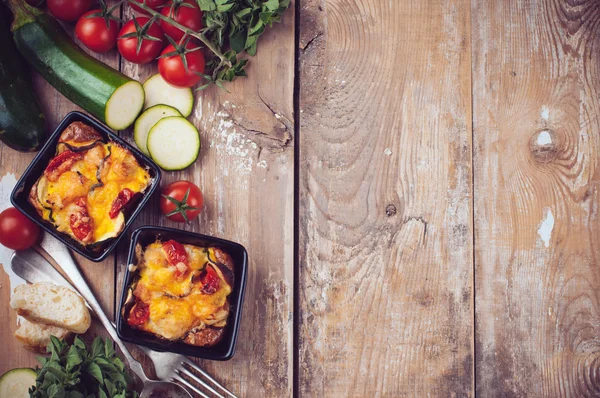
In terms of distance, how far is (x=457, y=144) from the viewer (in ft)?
6.81

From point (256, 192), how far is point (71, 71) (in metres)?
0.72

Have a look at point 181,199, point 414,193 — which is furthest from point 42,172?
point 414,193

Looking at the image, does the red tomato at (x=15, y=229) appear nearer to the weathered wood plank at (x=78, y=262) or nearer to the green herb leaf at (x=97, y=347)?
the weathered wood plank at (x=78, y=262)

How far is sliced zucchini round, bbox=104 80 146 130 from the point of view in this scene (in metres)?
1.90

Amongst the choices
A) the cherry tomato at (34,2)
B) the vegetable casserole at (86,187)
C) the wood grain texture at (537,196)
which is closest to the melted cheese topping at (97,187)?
the vegetable casserole at (86,187)

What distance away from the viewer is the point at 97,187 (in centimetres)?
179

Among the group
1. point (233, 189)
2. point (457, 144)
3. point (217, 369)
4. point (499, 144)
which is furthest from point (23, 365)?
point (499, 144)

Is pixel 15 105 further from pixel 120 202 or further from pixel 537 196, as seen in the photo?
pixel 537 196

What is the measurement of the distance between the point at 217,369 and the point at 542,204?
4.17 ft

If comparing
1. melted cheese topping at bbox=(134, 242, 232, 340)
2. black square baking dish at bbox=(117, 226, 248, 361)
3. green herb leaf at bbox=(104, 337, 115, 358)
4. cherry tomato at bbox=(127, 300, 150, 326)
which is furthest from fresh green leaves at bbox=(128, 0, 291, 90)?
green herb leaf at bbox=(104, 337, 115, 358)

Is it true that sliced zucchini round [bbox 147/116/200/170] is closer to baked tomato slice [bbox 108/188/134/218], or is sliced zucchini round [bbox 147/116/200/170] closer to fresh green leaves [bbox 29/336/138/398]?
baked tomato slice [bbox 108/188/134/218]

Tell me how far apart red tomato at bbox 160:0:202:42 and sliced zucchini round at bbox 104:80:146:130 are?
21 cm

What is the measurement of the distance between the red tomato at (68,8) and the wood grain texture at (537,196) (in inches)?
53.0

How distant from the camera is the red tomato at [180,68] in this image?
1.91 meters
